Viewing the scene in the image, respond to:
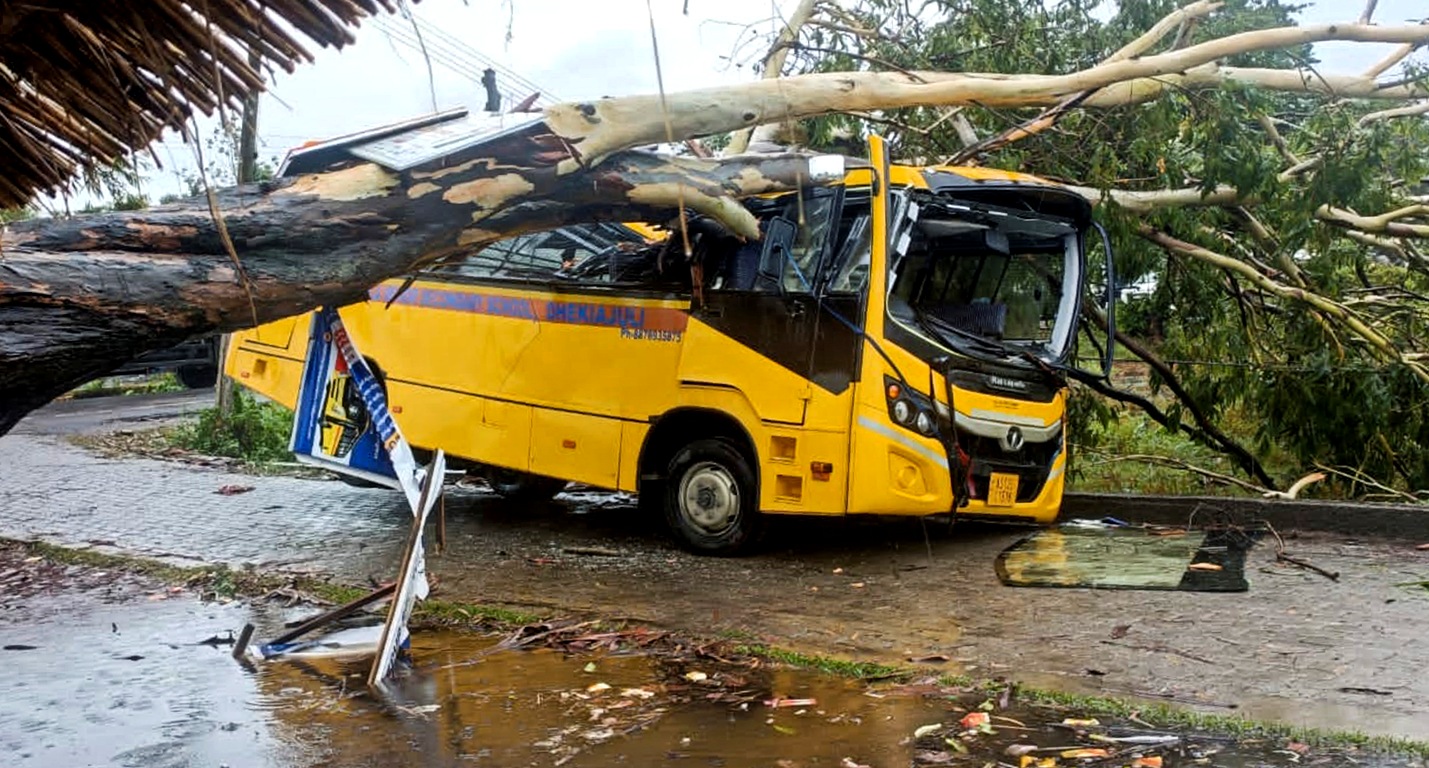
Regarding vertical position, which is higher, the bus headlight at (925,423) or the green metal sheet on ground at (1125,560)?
the bus headlight at (925,423)

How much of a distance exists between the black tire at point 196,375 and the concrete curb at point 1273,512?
1940 cm

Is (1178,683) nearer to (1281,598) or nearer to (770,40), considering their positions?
(1281,598)

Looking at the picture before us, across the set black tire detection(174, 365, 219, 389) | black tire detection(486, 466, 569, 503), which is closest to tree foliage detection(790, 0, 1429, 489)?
black tire detection(486, 466, 569, 503)

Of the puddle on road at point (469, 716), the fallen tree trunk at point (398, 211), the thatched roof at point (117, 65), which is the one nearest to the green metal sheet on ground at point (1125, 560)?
the puddle on road at point (469, 716)

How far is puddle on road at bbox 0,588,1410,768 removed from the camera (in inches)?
194

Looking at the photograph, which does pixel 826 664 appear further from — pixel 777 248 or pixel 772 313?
pixel 777 248

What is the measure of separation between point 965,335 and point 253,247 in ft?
16.3

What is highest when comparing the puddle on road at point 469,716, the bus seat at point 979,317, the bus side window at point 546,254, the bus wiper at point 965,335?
the bus side window at point 546,254

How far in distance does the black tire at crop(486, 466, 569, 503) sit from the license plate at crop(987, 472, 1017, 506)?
410 centimetres

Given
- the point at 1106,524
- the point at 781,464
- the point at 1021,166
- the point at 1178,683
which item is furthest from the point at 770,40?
the point at 1178,683

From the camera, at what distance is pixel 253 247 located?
14.9 feet

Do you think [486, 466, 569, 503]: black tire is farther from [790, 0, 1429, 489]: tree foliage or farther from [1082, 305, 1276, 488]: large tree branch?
[1082, 305, 1276, 488]: large tree branch

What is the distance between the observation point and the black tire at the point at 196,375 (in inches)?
977

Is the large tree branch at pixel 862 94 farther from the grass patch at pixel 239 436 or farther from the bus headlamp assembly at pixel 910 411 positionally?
the grass patch at pixel 239 436
